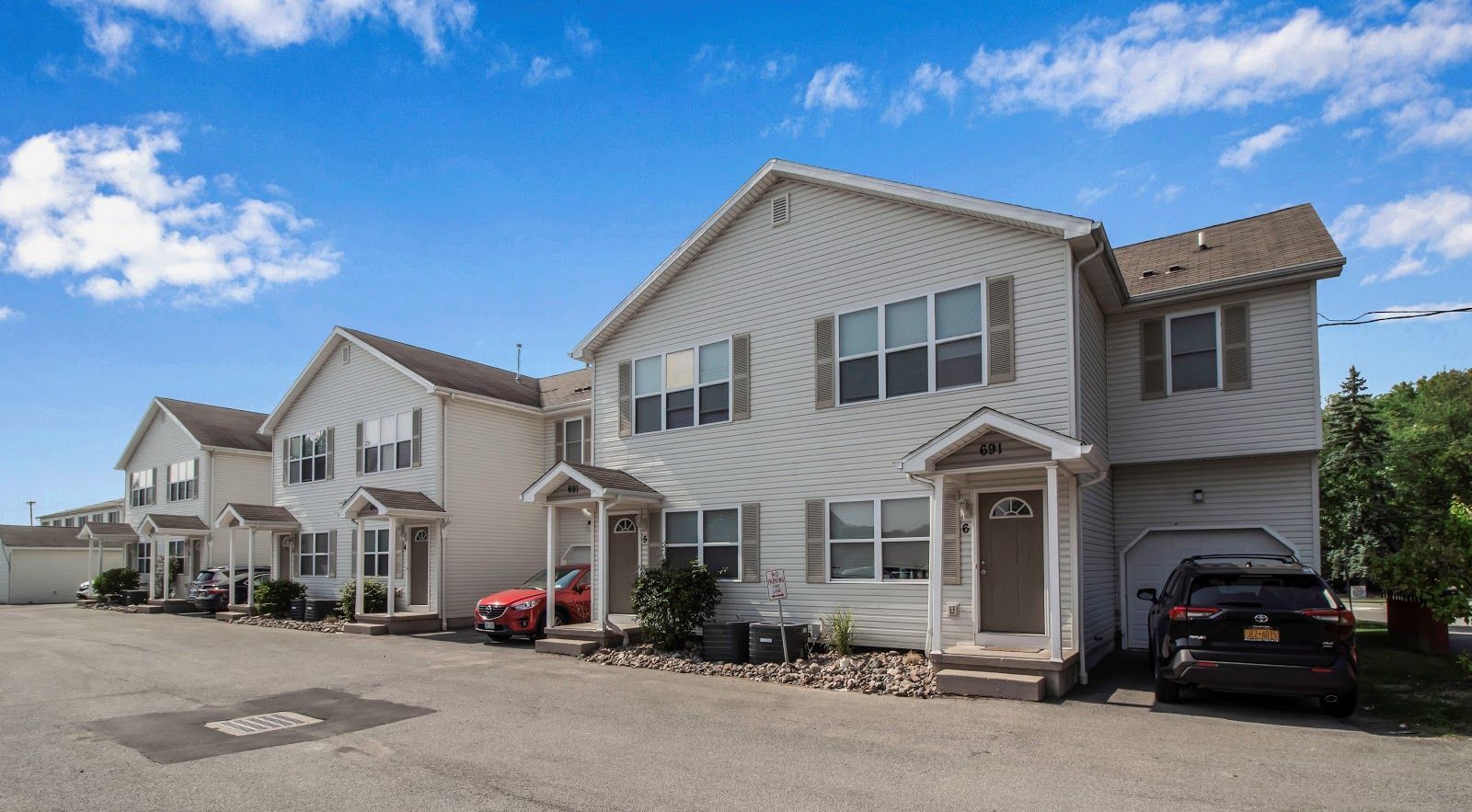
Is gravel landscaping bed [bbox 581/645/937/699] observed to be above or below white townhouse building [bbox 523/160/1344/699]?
below

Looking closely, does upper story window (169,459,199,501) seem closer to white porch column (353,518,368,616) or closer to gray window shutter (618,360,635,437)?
white porch column (353,518,368,616)

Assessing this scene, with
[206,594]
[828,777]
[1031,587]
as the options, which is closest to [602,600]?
[1031,587]

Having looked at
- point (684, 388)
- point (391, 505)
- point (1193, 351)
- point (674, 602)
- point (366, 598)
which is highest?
point (1193, 351)

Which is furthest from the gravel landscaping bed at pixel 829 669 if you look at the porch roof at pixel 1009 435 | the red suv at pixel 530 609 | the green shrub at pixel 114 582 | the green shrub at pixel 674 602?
the green shrub at pixel 114 582

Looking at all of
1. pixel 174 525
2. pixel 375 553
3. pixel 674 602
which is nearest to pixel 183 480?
pixel 174 525

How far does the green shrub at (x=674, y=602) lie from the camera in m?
14.9

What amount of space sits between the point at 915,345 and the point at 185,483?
29.1 metres

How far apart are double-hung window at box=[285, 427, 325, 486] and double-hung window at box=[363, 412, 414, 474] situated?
2.30 meters

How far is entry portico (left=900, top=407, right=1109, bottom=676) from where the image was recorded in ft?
36.4

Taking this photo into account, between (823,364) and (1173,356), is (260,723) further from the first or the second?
(1173,356)

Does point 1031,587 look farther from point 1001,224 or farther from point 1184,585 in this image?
point 1001,224

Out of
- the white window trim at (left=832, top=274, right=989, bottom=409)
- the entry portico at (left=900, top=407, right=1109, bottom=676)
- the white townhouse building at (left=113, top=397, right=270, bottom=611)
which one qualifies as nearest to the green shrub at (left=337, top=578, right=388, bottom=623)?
the white townhouse building at (left=113, top=397, right=270, bottom=611)

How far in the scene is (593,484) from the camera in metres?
15.7

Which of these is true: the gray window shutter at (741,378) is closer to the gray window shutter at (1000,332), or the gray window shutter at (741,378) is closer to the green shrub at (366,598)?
the gray window shutter at (1000,332)
